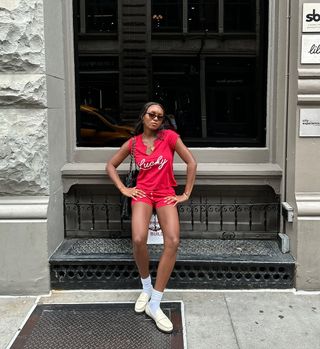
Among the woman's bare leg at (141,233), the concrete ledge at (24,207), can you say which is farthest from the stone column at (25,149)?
the woman's bare leg at (141,233)

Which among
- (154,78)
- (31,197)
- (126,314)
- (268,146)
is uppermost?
(154,78)

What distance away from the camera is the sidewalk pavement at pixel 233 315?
3463 millimetres

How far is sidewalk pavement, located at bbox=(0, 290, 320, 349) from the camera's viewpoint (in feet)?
11.4

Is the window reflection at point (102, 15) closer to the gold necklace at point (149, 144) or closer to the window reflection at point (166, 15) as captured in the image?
the window reflection at point (166, 15)

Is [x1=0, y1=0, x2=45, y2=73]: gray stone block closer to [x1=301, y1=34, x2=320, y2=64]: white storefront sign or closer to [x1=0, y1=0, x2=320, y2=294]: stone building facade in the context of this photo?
[x1=0, y1=0, x2=320, y2=294]: stone building facade

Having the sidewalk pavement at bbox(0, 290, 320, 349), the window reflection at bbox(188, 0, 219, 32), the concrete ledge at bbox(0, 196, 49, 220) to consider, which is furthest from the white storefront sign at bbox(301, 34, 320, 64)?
the concrete ledge at bbox(0, 196, 49, 220)

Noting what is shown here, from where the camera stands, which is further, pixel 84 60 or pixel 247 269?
pixel 84 60

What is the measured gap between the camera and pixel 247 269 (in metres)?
4.30

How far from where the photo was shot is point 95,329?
365 centimetres

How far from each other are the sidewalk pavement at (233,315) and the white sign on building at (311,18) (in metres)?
2.40

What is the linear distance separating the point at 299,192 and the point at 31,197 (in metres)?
2.49

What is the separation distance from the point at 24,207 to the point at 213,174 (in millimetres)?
1898

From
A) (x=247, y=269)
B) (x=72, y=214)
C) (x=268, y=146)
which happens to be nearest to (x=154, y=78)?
(x=268, y=146)

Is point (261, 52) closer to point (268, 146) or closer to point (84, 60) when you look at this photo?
point (268, 146)
